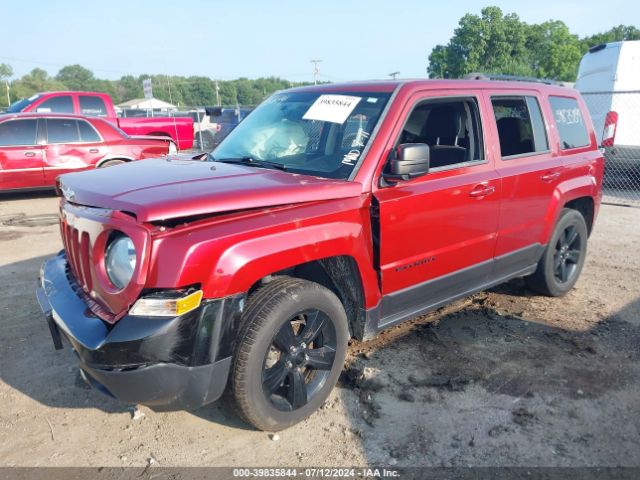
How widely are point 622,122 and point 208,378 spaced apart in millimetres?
10360

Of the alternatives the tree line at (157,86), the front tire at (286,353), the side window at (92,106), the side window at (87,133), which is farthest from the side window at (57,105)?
the tree line at (157,86)

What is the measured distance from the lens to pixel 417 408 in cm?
301

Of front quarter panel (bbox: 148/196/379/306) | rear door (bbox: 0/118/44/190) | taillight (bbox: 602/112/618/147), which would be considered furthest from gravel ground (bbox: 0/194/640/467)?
taillight (bbox: 602/112/618/147)

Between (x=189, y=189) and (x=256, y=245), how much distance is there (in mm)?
465

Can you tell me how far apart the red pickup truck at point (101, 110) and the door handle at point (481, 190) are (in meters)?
9.84

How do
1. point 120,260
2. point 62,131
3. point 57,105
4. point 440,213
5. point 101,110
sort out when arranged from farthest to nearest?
point 101,110 < point 57,105 < point 62,131 < point 440,213 < point 120,260

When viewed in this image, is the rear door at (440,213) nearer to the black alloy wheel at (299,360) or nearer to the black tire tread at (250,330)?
the black alloy wheel at (299,360)

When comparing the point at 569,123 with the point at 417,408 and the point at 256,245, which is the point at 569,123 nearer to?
the point at 417,408

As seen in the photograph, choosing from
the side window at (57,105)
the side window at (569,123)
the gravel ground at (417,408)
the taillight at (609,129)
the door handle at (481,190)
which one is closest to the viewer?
the gravel ground at (417,408)

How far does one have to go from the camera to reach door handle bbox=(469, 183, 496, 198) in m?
3.52

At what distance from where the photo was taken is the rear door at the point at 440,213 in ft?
10.2

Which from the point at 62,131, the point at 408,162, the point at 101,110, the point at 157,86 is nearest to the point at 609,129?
the point at 408,162

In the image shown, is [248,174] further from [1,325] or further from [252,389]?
[1,325]

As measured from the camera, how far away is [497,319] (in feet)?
14.0
